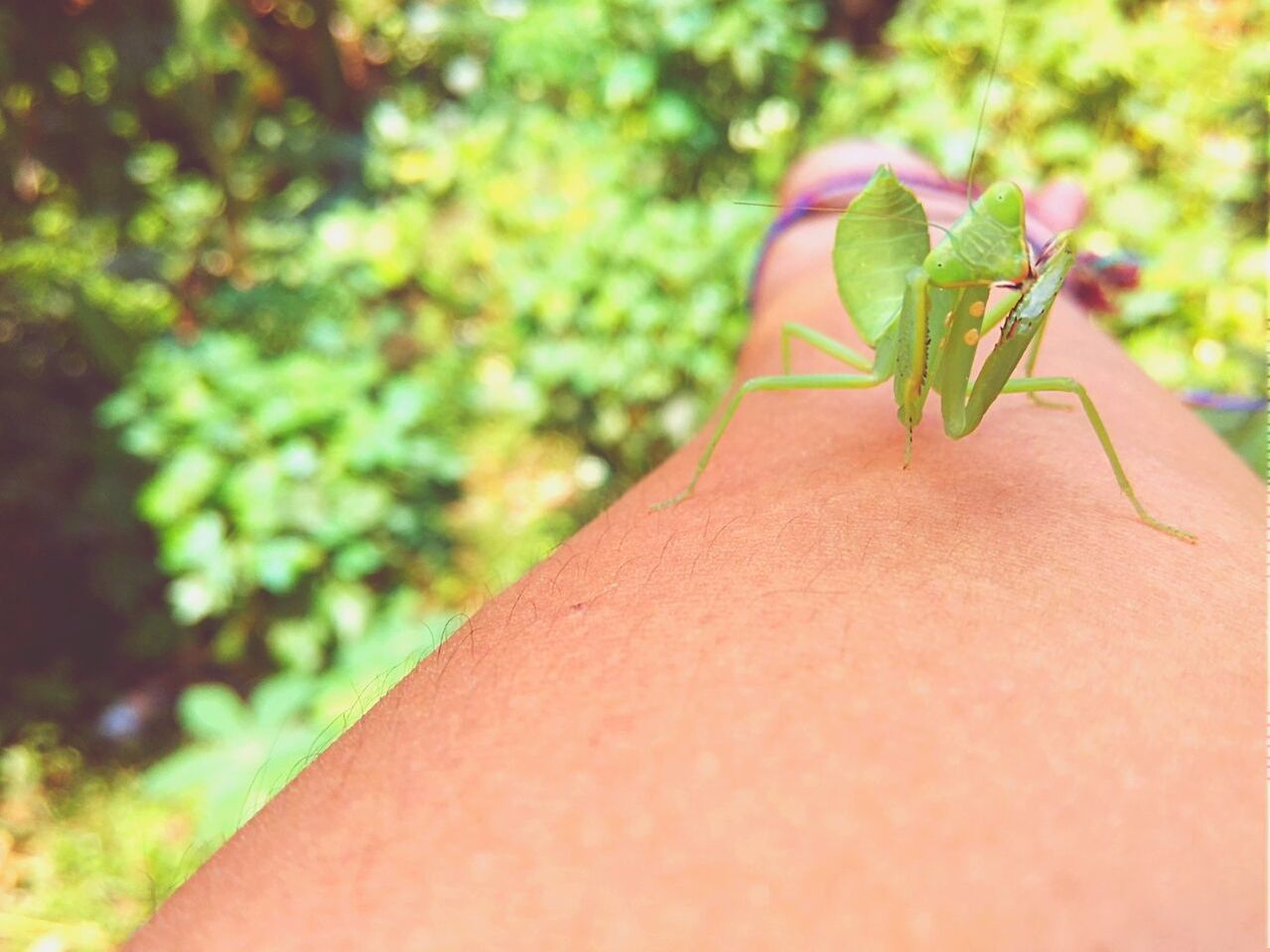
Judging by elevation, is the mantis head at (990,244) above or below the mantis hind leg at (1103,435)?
above

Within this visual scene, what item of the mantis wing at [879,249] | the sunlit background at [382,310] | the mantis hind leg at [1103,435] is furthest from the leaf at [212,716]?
the mantis hind leg at [1103,435]

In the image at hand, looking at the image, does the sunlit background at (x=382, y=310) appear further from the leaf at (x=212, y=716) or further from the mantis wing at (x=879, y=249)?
the mantis wing at (x=879, y=249)

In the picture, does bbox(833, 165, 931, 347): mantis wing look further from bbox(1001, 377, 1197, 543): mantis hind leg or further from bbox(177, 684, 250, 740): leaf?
bbox(177, 684, 250, 740): leaf

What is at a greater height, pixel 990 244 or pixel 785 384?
pixel 990 244

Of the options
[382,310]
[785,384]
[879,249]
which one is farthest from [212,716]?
[879,249]

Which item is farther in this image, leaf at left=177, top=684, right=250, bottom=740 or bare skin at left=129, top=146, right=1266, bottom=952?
leaf at left=177, top=684, right=250, bottom=740

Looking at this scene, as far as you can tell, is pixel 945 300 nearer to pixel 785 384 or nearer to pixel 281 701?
pixel 785 384

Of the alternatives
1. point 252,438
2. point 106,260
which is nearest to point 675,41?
point 252,438

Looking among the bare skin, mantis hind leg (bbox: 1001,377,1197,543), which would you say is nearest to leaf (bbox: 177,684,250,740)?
the bare skin
